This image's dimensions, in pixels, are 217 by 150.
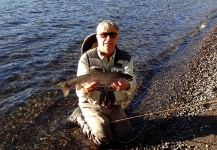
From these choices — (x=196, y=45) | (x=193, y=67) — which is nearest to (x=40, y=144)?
(x=193, y=67)

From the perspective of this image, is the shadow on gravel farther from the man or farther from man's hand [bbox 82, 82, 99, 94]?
man's hand [bbox 82, 82, 99, 94]

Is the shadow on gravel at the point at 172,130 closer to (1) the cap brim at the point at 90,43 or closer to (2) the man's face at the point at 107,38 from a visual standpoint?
(2) the man's face at the point at 107,38

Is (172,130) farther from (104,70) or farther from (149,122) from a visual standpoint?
(104,70)

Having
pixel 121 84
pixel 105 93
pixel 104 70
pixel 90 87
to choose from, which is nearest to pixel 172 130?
pixel 105 93

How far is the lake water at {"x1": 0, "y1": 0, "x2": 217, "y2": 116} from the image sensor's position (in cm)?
1023

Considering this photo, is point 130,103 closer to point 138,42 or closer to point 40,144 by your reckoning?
point 40,144

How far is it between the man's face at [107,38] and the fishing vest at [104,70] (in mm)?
279

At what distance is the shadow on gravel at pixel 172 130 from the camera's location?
6832 millimetres

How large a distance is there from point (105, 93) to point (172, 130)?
72.4 inches

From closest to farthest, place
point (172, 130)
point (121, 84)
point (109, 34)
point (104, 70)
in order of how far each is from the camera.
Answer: point (121, 84), point (109, 34), point (104, 70), point (172, 130)

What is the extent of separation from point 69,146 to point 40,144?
0.68 m

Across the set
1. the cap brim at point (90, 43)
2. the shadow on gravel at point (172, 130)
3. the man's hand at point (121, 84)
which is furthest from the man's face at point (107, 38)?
the shadow on gravel at point (172, 130)

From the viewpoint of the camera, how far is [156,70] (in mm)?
11461

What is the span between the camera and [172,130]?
284 inches
